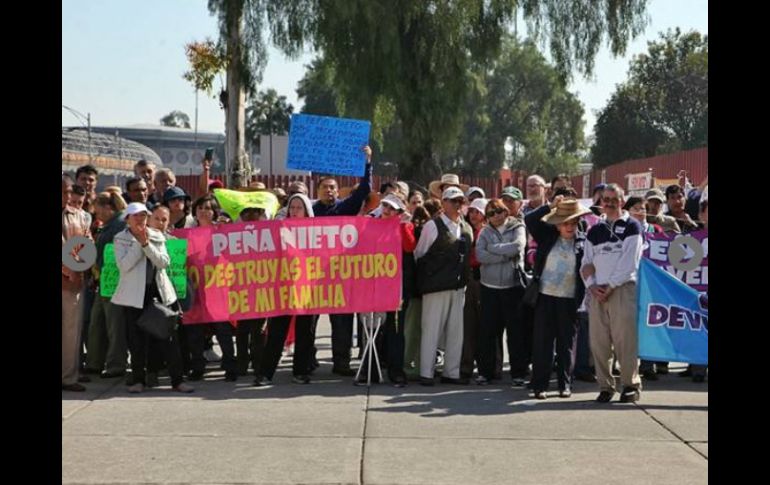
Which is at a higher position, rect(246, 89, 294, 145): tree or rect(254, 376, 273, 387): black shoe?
rect(246, 89, 294, 145): tree

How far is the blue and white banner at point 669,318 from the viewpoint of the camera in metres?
9.60

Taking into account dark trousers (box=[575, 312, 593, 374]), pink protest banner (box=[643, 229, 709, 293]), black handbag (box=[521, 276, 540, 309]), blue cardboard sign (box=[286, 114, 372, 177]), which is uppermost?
blue cardboard sign (box=[286, 114, 372, 177])

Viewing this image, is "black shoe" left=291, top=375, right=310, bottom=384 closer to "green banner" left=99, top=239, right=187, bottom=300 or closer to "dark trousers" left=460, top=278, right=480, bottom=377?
"green banner" left=99, top=239, right=187, bottom=300

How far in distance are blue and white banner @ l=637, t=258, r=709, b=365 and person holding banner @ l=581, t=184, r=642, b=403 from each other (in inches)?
5.5

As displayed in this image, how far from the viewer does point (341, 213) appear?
1118cm

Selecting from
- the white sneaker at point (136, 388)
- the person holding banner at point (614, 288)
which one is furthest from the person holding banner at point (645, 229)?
the white sneaker at point (136, 388)

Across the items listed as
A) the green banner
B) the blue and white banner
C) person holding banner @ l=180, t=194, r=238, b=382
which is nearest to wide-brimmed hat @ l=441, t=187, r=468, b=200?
the blue and white banner

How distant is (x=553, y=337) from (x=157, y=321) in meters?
3.48

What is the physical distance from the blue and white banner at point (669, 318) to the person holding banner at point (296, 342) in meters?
3.08

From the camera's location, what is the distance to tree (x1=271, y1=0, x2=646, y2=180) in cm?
2695

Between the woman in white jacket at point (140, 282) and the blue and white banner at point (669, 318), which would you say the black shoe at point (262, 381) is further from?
the blue and white banner at point (669, 318)
